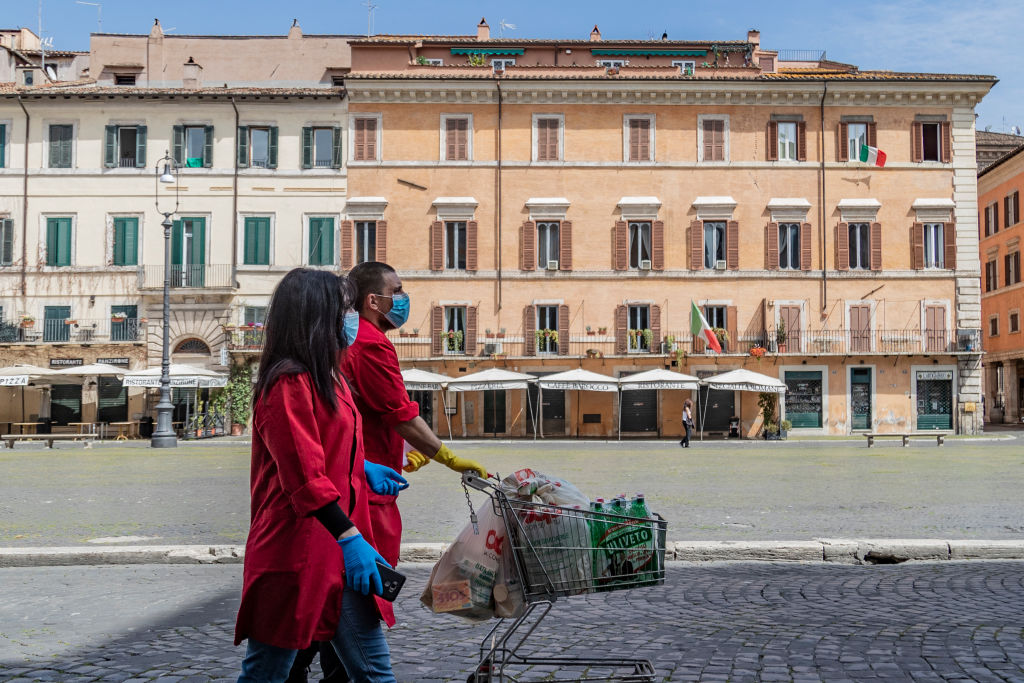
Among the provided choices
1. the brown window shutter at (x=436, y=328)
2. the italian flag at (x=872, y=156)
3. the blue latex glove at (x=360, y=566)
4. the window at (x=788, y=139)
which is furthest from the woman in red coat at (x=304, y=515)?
the italian flag at (x=872, y=156)

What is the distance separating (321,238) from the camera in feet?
128

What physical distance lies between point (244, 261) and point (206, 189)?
2.98 m

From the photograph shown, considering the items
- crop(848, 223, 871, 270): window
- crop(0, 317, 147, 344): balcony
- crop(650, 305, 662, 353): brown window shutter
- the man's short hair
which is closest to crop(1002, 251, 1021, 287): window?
crop(848, 223, 871, 270): window

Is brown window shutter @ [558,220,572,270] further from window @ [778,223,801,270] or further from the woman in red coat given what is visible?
the woman in red coat

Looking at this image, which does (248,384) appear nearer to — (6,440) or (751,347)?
(6,440)

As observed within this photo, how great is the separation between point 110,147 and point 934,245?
30223 millimetres

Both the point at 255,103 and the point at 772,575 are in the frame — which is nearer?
the point at 772,575

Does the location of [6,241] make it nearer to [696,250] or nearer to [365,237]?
[365,237]

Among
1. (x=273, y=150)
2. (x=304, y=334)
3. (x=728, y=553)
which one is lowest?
(x=728, y=553)

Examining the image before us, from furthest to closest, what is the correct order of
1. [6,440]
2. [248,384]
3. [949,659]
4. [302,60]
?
[302,60]
[248,384]
[6,440]
[949,659]

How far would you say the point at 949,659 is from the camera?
4.96 meters

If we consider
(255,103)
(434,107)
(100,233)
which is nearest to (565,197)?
(434,107)

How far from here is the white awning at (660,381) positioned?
33875 mm

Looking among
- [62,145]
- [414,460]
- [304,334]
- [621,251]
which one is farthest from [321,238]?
[304,334]
